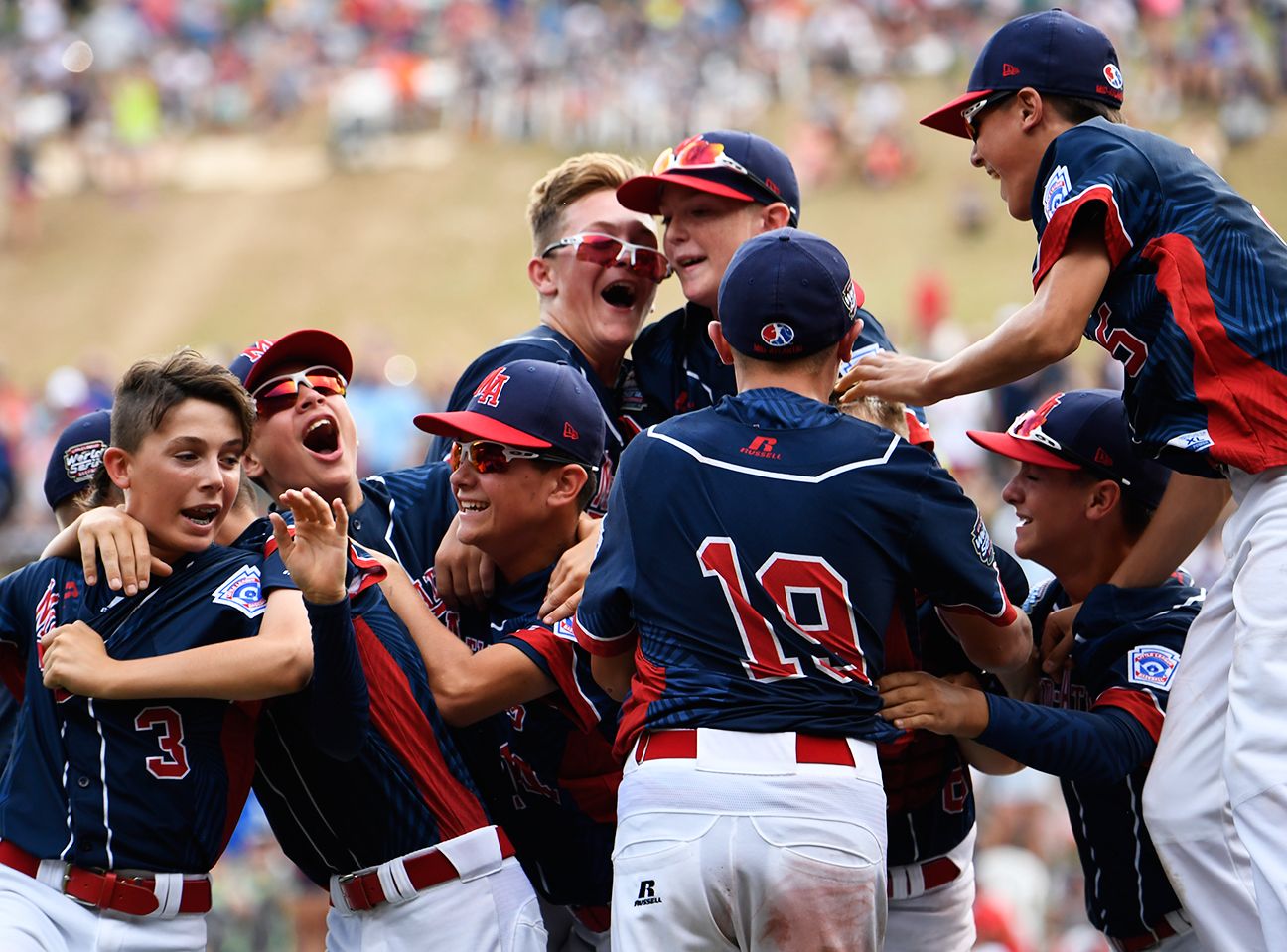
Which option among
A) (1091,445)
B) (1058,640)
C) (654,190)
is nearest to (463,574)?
(654,190)

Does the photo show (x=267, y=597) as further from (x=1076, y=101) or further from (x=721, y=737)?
(x=1076, y=101)

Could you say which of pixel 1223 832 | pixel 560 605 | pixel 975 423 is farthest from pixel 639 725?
pixel 975 423

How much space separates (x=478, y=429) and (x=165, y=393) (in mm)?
811

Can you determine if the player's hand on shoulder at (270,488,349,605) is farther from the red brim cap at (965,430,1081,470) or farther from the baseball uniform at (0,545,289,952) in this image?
the red brim cap at (965,430,1081,470)

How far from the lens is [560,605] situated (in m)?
4.30

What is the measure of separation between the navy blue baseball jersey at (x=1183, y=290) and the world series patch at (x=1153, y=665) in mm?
504

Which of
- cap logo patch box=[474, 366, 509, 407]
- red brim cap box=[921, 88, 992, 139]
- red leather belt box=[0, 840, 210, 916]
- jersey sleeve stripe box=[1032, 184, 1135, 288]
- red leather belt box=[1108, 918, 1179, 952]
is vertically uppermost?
red brim cap box=[921, 88, 992, 139]

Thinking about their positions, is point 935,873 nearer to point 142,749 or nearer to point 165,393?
point 142,749

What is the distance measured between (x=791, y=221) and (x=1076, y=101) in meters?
1.43

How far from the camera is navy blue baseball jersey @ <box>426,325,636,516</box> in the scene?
17.1 feet

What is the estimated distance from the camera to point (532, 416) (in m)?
4.40

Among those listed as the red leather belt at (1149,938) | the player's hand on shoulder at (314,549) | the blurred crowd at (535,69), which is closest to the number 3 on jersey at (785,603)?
the player's hand on shoulder at (314,549)

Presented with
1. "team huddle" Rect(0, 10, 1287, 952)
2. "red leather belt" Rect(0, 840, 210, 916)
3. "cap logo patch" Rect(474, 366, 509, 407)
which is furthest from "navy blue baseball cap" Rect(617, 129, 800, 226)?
"red leather belt" Rect(0, 840, 210, 916)

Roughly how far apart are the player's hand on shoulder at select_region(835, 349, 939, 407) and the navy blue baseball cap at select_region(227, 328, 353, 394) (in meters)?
1.49
